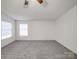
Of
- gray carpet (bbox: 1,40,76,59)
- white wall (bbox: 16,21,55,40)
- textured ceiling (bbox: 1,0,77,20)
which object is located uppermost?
textured ceiling (bbox: 1,0,77,20)

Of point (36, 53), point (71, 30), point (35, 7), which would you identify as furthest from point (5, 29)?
point (71, 30)

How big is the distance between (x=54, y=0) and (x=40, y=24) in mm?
5119

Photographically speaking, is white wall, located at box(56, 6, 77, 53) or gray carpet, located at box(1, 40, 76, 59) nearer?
gray carpet, located at box(1, 40, 76, 59)

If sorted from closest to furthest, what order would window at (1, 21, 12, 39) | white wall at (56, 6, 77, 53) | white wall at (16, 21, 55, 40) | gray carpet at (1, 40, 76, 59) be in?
gray carpet at (1, 40, 76, 59), white wall at (56, 6, 77, 53), window at (1, 21, 12, 39), white wall at (16, 21, 55, 40)

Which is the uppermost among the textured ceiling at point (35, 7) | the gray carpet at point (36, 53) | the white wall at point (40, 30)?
the textured ceiling at point (35, 7)

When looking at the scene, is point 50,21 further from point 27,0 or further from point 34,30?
point 27,0

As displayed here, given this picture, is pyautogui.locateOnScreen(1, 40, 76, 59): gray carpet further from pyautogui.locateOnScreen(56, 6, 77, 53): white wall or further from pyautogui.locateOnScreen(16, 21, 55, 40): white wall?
pyautogui.locateOnScreen(16, 21, 55, 40): white wall

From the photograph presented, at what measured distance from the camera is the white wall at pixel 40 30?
9.32 metres

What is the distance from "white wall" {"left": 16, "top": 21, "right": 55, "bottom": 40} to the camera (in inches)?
367

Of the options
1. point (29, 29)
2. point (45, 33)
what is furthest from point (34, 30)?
point (45, 33)

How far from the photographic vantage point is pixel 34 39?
367 inches

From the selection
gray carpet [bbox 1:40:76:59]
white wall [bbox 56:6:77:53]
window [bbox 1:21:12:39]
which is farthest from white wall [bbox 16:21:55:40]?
gray carpet [bbox 1:40:76:59]

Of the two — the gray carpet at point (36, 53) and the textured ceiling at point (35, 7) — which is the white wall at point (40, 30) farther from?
the gray carpet at point (36, 53)

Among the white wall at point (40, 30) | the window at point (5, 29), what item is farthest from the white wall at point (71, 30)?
the window at point (5, 29)
